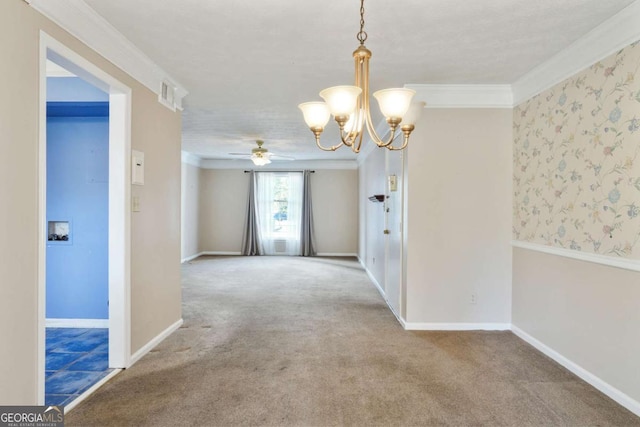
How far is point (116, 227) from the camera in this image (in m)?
2.73

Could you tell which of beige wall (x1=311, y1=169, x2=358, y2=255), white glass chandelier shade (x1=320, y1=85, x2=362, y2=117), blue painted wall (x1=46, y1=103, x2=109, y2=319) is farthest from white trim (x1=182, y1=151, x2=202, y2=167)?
white glass chandelier shade (x1=320, y1=85, x2=362, y2=117)

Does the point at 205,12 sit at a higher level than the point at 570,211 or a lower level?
higher

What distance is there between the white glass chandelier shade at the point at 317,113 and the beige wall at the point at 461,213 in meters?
1.92

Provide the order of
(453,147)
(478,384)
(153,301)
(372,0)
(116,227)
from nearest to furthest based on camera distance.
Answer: (372,0) → (478,384) → (116,227) → (153,301) → (453,147)

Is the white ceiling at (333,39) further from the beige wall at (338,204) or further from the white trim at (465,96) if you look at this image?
the beige wall at (338,204)

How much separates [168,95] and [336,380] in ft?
9.57

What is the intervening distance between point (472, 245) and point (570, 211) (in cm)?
104

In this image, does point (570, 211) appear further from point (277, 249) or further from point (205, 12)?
point (277, 249)

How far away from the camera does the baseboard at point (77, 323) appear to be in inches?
145

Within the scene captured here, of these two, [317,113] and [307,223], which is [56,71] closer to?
[317,113]

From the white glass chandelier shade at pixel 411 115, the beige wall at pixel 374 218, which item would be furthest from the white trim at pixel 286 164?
the white glass chandelier shade at pixel 411 115

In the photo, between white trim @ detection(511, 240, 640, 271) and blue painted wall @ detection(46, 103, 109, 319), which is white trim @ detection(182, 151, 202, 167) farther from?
white trim @ detection(511, 240, 640, 271)

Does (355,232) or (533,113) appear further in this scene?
(355,232)

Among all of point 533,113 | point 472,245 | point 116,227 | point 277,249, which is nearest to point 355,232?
point 277,249
